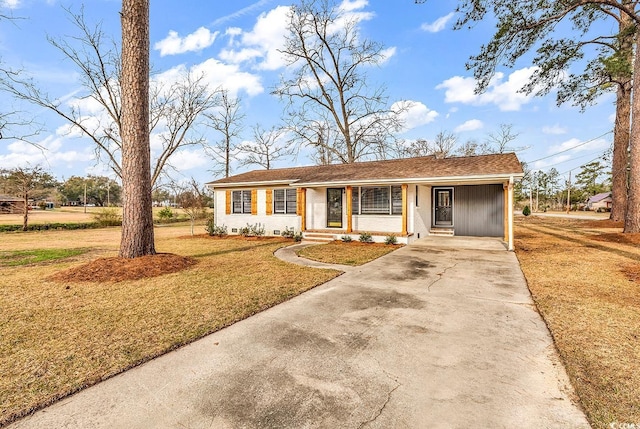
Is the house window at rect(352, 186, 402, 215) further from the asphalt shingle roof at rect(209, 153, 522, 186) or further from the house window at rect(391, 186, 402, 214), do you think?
the asphalt shingle roof at rect(209, 153, 522, 186)

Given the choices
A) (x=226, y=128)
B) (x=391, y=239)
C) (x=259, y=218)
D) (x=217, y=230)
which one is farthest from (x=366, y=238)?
(x=226, y=128)

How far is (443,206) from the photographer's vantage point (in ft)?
44.9

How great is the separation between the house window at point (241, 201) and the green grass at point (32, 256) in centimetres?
648

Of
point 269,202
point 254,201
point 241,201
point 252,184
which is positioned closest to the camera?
point 269,202

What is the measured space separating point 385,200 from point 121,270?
9073 millimetres

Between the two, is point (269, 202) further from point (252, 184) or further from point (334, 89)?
point (334, 89)

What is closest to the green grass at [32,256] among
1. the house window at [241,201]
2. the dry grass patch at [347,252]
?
the house window at [241,201]

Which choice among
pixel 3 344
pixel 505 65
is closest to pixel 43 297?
pixel 3 344

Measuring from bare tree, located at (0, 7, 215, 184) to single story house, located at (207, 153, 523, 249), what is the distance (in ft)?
32.3

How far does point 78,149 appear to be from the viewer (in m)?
19.9

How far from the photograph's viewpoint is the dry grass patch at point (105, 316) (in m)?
2.59

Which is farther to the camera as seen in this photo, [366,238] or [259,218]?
[259,218]

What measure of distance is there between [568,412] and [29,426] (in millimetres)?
3875

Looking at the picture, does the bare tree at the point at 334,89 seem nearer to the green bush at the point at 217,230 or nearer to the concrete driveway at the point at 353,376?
the green bush at the point at 217,230
